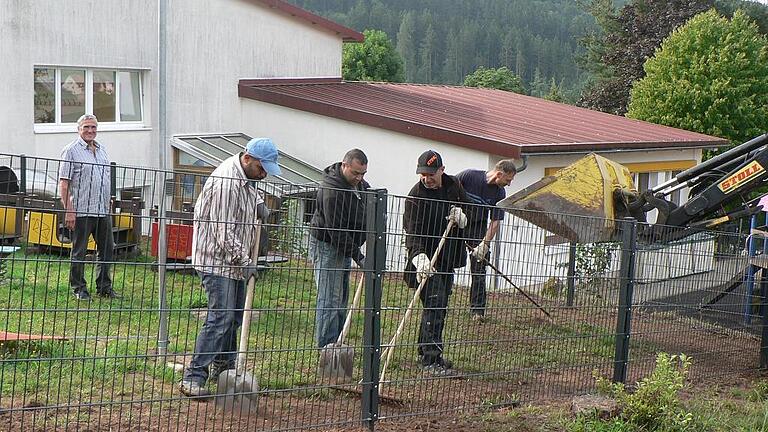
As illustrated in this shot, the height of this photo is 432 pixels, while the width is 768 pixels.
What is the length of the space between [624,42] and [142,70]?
30903 millimetres

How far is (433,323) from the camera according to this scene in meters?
6.43

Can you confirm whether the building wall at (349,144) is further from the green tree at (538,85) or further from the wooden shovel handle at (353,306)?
the green tree at (538,85)

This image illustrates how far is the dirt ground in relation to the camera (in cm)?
556

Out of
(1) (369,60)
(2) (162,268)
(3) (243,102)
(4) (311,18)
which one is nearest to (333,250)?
(2) (162,268)

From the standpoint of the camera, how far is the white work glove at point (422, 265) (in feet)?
20.8

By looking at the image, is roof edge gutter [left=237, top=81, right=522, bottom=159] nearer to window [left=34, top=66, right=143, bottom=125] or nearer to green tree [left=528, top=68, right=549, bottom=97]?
window [left=34, top=66, right=143, bottom=125]

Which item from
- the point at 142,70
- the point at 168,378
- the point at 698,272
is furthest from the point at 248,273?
the point at 142,70

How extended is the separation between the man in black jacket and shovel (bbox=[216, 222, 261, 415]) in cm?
40

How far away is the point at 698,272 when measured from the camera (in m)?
8.87

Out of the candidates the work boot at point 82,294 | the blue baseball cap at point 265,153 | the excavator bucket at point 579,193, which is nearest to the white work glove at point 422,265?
the blue baseball cap at point 265,153

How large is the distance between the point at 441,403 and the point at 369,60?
192 feet

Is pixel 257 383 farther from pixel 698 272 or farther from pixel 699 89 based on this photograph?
pixel 699 89

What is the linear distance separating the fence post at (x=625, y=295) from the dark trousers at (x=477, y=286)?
4.99 ft

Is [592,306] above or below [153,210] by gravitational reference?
below
